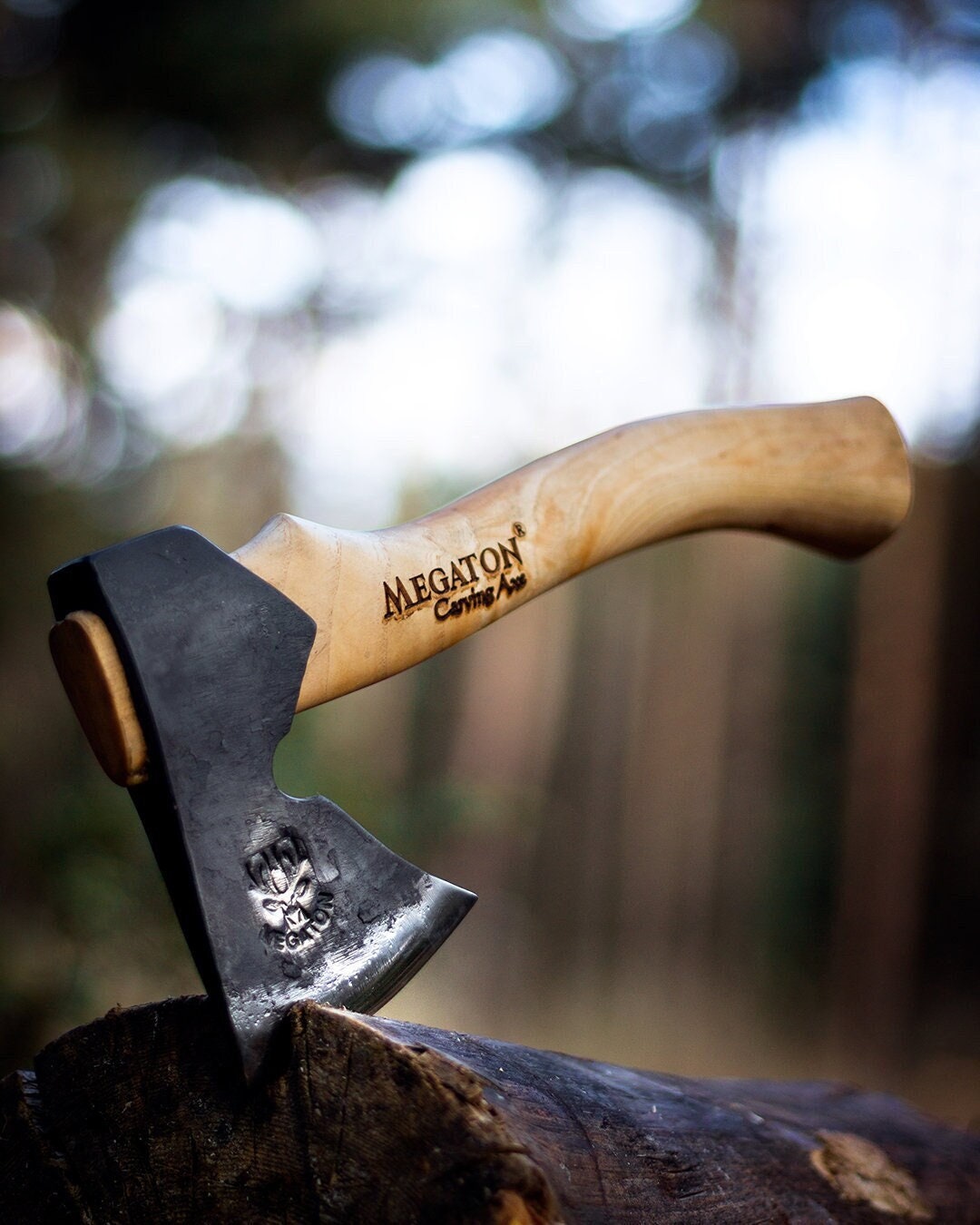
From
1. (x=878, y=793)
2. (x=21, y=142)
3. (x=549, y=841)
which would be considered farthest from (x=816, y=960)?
(x=21, y=142)

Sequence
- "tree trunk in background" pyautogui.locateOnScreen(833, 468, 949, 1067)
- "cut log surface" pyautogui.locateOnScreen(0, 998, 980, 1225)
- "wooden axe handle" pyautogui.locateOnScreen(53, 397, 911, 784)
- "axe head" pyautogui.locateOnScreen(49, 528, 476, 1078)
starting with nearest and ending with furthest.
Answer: "cut log surface" pyautogui.locateOnScreen(0, 998, 980, 1225) < "axe head" pyautogui.locateOnScreen(49, 528, 476, 1078) < "wooden axe handle" pyautogui.locateOnScreen(53, 397, 911, 784) < "tree trunk in background" pyautogui.locateOnScreen(833, 468, 949, 1067)

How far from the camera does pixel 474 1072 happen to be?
698mm

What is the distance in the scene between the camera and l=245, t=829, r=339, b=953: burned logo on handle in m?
0.80

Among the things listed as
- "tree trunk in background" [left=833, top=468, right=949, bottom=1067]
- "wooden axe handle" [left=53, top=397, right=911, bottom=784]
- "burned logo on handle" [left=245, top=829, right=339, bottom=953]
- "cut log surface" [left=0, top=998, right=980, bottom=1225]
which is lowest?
"tree trunk in background" [left=833, top=468, right=949, bottom=1067]

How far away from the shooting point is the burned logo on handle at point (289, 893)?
80 cm

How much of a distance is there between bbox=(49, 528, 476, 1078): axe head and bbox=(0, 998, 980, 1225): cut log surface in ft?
0.21

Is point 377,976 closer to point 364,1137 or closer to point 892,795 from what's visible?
point 364,1137

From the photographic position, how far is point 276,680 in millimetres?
865

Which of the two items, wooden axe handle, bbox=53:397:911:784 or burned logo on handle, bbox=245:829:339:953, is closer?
burned logo on handle, bbox=245:829:339:953

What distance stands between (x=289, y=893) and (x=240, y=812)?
0.08m

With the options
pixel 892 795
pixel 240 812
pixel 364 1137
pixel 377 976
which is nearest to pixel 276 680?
pixel 240 812

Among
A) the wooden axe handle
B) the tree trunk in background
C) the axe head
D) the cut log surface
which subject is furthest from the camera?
the tree trunk in background

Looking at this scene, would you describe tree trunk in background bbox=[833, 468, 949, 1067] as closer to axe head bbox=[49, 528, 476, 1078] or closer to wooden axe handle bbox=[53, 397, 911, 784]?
wooden axe handle bbox=[53, 397, 911, 784]

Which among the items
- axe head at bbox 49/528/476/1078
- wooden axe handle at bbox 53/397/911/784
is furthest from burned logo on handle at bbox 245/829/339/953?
wooden axe handle at bbox 53/397/911/784
